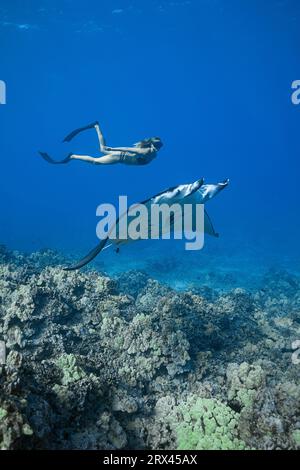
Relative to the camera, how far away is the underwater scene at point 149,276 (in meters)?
4.46

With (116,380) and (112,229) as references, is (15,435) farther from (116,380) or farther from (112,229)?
(112,229)

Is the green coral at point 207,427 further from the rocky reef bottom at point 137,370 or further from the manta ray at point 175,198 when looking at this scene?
the manta ray at point 175,198

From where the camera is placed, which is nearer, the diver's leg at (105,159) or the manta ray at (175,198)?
the manta ray at (175,198)

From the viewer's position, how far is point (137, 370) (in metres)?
6.17

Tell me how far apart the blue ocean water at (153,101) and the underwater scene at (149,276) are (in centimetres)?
38

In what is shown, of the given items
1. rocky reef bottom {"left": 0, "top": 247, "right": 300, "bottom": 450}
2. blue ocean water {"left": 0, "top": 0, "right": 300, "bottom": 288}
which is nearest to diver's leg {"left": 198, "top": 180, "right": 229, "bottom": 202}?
rocky reef bottom {"left": 0, "top": 247, "right": 300, "bottom": 450}

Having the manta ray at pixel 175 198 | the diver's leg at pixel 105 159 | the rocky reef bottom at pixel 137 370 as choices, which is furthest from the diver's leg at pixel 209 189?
the diver's leg at pixel 105 159

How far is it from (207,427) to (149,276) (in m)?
10.7

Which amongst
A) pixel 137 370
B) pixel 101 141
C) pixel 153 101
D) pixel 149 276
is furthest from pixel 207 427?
pixel 153 101

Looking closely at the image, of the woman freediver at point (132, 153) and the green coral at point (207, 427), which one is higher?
the woman freediver at point (132, 153)

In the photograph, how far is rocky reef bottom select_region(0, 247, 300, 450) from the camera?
4082 millimetres

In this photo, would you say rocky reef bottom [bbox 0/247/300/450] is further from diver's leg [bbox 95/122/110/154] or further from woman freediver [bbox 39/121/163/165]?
diver's leg [bbox 95/122/110/154]
